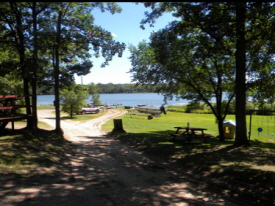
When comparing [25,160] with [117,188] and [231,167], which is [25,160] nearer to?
[117,188]

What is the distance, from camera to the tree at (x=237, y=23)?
880cm

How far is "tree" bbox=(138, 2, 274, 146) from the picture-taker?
28.9 ft

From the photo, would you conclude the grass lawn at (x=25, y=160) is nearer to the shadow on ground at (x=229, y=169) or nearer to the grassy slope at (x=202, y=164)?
the grassy slope at (x=202, y=164)

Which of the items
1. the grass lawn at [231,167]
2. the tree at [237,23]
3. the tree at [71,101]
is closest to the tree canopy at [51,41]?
the tree at [237,23]

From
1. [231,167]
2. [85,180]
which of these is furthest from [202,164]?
[85,180]

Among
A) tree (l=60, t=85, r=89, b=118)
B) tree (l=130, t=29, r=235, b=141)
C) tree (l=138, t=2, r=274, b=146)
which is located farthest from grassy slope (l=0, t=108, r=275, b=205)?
tree (l=60, t=85, r=89, b=118)

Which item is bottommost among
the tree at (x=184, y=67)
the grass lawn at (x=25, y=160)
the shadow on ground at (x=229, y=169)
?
the shadow on ground at (x=229, y=169)

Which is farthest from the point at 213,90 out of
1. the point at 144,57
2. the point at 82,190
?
the point at 82,190

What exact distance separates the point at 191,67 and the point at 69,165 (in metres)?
9.79

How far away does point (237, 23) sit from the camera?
28.8 ft

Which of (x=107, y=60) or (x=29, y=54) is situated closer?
(x=29, y=54)

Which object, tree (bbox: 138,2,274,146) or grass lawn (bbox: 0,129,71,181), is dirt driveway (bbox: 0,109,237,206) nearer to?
grass lawn (bbox: 0,129,71,181)

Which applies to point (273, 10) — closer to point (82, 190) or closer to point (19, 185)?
point (82, 190)

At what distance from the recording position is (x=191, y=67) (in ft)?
46.6
